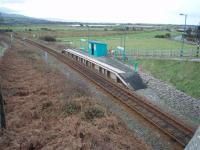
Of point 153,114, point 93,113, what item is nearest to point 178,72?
point 153,114

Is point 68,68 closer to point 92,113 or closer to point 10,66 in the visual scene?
point 10,66

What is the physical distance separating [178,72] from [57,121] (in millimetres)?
17231

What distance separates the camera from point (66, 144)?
12.6 metres

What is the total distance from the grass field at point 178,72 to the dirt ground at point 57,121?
9845 mm

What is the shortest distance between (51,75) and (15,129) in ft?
48.3

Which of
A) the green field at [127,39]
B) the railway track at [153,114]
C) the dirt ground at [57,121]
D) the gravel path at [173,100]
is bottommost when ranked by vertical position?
the gravel path at [173,100]

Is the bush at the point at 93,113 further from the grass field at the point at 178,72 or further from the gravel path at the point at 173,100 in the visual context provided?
the grass field at the point at 178,72

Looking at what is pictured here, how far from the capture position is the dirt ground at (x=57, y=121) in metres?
12.8

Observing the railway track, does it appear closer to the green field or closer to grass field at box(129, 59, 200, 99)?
grass field at box(129, 59, 200, 99)

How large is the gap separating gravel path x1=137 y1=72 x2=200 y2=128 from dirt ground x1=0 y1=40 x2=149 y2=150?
5.49m

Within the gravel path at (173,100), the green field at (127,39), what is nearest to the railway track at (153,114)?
the gravel path at (173,100)

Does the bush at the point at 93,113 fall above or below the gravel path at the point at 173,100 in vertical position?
above

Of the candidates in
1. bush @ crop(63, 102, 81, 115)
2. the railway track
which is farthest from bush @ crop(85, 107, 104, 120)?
the railway track

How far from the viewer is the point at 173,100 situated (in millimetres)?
22594
